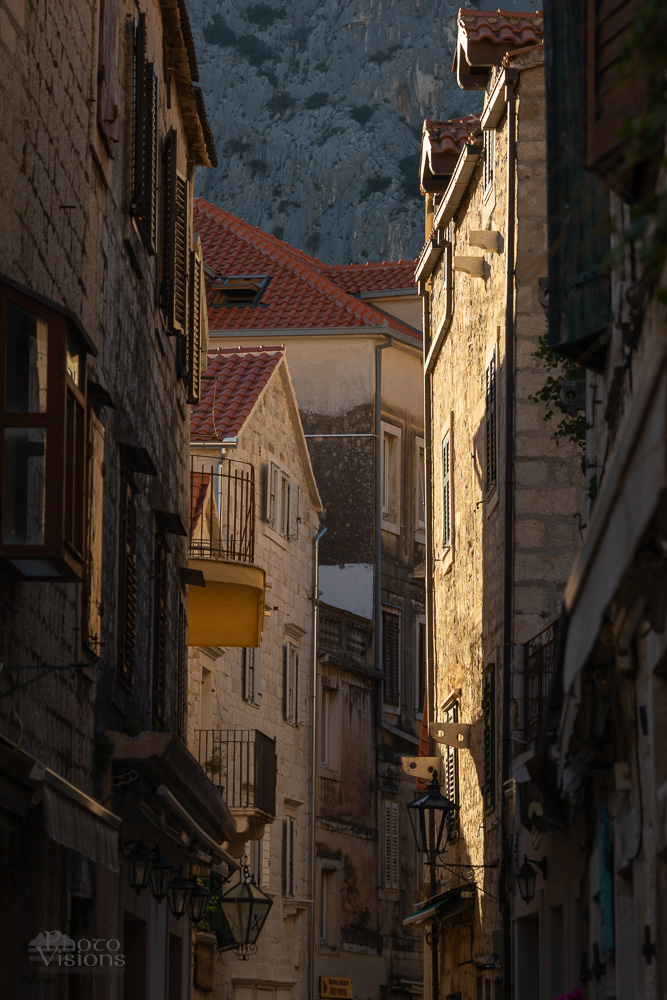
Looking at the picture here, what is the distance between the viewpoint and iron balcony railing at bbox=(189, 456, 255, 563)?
20427 millimetres

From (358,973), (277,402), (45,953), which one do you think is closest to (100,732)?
(45,953)

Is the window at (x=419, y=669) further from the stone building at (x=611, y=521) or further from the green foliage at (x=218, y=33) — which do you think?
the green foliage at (x=218, y=33)

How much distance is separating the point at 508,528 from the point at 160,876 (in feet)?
15.8

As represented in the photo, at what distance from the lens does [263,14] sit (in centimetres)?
8825

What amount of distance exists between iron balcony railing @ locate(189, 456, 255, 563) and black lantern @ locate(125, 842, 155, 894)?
649 cm

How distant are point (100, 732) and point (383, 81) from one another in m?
72.9

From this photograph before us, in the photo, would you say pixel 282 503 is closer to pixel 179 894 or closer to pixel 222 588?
pixel 222 588

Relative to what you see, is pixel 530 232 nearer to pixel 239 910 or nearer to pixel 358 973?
pixel 239 910

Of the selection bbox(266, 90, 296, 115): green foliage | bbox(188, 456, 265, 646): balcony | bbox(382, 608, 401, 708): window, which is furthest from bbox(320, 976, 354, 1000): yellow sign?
bbox(266, 90, 296, 115): green foliage

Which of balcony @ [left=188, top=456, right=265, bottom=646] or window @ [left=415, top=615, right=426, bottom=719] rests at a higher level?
window @ [left=415, top=615, right=426, bottom=719]

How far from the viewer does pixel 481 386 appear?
18797mm

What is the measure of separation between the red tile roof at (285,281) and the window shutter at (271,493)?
6346mm

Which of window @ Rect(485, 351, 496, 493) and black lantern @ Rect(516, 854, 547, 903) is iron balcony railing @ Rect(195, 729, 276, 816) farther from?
black lantern @ Rect(516, 854, 547, 903)

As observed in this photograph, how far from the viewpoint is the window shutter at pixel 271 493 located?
28719 millimetres
